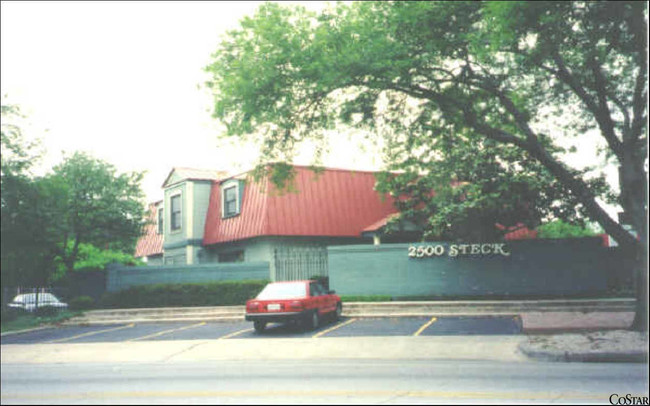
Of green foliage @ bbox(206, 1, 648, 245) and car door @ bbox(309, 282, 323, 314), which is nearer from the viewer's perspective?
green foliage @ bbox(206, 1, 648, 245)

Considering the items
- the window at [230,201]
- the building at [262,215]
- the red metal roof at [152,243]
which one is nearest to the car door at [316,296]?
the building at [262,215]

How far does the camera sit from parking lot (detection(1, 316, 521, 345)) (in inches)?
642

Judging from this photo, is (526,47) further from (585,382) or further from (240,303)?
(240,303)

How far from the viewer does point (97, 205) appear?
90.5ft

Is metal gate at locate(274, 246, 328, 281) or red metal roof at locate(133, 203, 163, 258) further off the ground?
red metal roof at locate(133, 203, 163, 258)

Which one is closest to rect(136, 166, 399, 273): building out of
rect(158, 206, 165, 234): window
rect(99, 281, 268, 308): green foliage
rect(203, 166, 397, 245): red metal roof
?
rect(203, 166, 397, 245): red metal roof

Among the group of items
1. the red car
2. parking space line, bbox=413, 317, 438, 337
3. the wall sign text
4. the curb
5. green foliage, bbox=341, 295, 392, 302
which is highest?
the wall sign text

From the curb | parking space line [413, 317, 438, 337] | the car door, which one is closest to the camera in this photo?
the curb

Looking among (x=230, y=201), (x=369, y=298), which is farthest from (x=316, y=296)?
(x=230, y=201)

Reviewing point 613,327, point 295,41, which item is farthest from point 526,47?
point 613,327

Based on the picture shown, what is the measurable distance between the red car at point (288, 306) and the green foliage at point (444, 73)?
3418 millimetres

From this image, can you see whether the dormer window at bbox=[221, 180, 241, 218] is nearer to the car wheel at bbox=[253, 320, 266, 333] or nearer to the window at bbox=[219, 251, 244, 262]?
the window at bbox=[219, 251, 244, 262]

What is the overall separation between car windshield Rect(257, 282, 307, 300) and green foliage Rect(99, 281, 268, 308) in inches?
238

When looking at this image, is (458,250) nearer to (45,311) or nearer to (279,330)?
(279,330)
